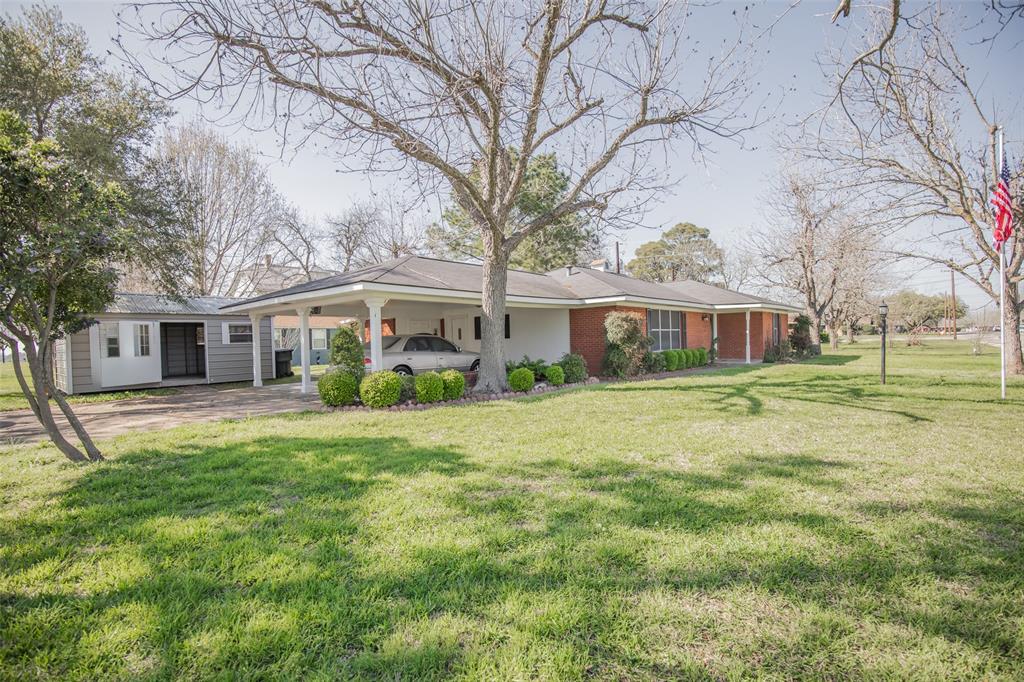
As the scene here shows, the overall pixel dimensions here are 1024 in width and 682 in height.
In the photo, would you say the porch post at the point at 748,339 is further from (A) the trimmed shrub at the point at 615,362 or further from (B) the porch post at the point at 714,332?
(A) the trimmed shrub at the point at 615,362

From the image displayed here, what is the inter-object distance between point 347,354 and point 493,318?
3369mm

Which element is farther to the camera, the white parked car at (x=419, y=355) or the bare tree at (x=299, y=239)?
the bare tree at (x=299, y=239)

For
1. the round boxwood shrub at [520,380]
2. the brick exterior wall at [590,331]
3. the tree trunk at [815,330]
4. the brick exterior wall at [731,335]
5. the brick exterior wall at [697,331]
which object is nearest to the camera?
the round boxwood shrub at [520,380]

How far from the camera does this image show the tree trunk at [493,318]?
1091 centimetres

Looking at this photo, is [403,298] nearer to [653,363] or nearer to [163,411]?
[163,411]

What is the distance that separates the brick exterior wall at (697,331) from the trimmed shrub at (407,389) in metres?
13.9

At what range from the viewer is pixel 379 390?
9188 mm

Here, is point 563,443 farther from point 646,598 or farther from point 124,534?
point 124,534

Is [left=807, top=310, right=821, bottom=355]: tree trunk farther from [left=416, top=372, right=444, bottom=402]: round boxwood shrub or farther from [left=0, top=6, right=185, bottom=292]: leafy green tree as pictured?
[left=0, top=6, right=185, bottom=292]: leafy green tree

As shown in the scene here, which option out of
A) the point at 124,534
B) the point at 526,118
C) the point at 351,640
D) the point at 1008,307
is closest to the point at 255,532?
the point at 124,534

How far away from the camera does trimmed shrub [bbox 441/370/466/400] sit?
33.0ft

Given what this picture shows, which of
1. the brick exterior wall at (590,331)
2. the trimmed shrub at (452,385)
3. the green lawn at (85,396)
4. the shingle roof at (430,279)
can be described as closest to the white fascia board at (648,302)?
the brick exterior wall at (590,331)

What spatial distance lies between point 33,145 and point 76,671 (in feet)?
16.5

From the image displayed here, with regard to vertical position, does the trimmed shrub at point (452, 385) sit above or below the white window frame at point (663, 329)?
below
